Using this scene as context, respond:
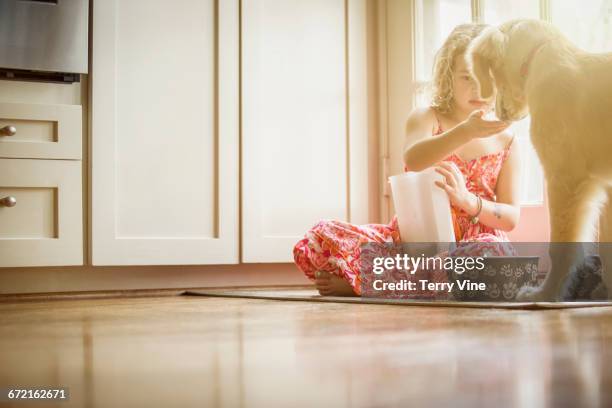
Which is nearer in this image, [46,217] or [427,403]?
[427,403]

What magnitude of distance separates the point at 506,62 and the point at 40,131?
1.22 meters

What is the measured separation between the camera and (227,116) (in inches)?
95.0

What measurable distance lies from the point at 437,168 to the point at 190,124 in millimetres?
858

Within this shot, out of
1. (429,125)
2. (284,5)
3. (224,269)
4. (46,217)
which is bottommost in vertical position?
(224,269)

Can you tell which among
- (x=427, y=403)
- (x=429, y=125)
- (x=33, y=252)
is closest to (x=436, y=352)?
(x=427, y=403)

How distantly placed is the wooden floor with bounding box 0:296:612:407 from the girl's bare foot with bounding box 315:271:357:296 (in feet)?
1.56

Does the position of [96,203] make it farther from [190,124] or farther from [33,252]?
[190,124]

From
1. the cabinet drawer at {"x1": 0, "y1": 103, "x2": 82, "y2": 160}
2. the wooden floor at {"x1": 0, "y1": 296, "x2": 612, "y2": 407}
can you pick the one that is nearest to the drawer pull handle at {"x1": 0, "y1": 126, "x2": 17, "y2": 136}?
the cabinet drawer at {"x1": 0, "y1": 103, "x2": 82, "y2": 160}

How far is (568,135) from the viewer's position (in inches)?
61.4

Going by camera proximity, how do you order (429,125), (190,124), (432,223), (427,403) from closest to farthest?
(427,403) < (432,223) < (429,125) < (190,124)

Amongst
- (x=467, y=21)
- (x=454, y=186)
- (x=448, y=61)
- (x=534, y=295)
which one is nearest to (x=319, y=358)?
(x=534, y=295)

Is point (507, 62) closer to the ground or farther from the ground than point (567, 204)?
farther from the ground

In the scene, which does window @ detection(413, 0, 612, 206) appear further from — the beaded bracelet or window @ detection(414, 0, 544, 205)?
the beaded bracelet

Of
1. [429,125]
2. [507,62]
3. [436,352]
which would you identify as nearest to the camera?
[436,352]
